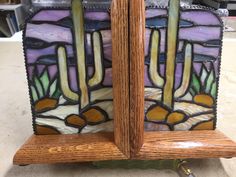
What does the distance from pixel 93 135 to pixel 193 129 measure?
212mm

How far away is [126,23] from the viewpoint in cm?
54

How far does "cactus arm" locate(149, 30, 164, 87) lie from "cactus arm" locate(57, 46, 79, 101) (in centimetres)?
16

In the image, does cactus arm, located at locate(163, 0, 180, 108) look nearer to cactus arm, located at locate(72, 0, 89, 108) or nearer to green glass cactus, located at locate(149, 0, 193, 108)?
green glass cactus, located at locate(149, 0, 193, 108)

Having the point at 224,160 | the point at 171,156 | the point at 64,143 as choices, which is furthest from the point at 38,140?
the point at 224,160

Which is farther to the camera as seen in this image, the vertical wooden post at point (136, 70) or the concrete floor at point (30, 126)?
the concrete floor at point (30, 126)

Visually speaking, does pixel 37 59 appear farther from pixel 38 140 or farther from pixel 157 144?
pixel 157 144

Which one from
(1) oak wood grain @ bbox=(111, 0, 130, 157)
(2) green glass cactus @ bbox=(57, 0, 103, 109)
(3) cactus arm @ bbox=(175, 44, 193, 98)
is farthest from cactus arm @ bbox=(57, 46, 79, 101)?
(3) cactus arm @ bbox=(175, 44, 193, 98)

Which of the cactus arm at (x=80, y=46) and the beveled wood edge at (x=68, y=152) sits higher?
the cactus arm at (x=80, y=46)

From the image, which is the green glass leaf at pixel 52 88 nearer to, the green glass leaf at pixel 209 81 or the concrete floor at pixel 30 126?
the concrete floor at pixel 30 126

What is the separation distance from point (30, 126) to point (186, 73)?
17.4 inches

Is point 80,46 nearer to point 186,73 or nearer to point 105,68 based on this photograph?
point 105,68

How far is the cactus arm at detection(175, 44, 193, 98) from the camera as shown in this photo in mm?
614

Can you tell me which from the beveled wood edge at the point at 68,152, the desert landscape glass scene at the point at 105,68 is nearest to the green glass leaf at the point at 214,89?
the desert landscape glass scene at the point at 105,68

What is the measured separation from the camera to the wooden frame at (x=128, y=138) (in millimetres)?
546
